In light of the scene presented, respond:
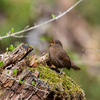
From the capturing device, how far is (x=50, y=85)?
104 inches

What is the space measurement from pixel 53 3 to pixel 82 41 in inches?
105

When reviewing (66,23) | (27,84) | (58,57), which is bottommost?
(27,84)

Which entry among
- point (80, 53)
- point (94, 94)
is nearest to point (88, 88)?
point (94, 94)

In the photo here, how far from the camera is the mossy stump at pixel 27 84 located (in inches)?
102

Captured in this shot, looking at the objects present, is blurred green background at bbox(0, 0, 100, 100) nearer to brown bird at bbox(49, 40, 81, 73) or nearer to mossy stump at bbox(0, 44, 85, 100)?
brown bird at bbox(49, 40, 81, 73)

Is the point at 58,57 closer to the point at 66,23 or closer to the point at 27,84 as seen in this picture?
the point at 27,84

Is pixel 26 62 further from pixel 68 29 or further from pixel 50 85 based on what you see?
pixel 68 29

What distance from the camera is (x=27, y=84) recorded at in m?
2.53

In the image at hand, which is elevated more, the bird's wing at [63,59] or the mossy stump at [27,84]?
the bird's wing at [63,59]

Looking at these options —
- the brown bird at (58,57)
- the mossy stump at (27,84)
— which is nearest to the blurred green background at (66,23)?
the brown bird at (58,57)

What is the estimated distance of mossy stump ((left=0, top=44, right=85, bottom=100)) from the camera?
2.60m

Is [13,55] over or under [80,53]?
under

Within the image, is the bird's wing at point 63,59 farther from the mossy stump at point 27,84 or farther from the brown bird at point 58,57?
the mossy stump at point 27,84

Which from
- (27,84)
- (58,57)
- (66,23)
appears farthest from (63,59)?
(66,23)
